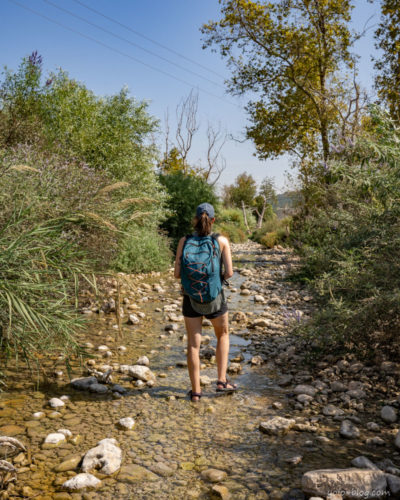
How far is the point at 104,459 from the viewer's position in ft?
9.84

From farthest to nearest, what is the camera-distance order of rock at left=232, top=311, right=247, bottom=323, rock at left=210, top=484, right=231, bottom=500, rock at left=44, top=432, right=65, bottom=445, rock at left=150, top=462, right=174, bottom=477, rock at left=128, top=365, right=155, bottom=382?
rock at left=232, top=311, right=247, bottom=323, rock at left=128, top=365, right=155, bottom=382, rock at left=44, top=432, right=65, bottom=445, rock at left=150, top=462, right=174, bottom=477, rock at left=210, top=484, right=231, bottom=500

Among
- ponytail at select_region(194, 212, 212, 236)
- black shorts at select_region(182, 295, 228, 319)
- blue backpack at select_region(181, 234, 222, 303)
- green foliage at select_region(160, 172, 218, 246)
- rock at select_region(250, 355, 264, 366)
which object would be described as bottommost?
rock at select_region(250, 355, 264, 366)

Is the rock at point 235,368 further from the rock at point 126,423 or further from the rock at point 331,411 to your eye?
the rock at point 126,423

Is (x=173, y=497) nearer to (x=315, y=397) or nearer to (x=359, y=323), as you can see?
(x=315, y=397)

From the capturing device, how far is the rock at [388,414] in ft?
11.9

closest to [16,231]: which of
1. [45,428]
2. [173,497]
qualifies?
[45,428]

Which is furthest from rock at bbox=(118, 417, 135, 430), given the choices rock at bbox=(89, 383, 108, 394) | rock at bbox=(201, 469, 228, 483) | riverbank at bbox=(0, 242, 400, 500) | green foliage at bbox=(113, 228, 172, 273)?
green foliage at bbox=(113, 228, 172, 273)

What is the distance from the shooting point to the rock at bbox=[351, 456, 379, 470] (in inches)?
113

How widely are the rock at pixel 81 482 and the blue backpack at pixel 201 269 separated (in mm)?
1831

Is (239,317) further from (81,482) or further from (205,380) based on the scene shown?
(81,482)

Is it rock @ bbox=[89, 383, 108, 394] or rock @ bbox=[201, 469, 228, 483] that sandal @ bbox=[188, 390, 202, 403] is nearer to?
rock @ bbox=[89, 383, 108, 394]

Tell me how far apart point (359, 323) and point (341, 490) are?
7.18ft

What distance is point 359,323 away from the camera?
4473 millimetres

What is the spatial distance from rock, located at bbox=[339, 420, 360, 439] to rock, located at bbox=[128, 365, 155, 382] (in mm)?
2168
